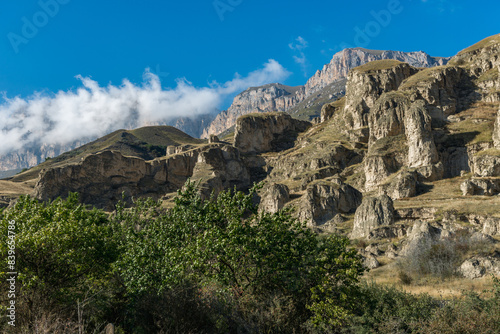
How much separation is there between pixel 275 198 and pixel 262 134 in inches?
2206

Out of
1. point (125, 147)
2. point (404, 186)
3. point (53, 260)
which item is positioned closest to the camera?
point (53, 260)

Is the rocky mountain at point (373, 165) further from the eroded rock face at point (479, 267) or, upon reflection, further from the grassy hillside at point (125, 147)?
the grassy hillside at point (125, 147)

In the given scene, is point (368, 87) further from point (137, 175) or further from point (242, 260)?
point (242, 260)

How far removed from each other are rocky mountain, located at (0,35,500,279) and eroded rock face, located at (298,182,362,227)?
0.81 ft

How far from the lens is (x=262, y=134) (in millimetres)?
137750

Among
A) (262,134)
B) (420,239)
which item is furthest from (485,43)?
(420,239)

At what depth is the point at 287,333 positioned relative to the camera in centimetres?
1138

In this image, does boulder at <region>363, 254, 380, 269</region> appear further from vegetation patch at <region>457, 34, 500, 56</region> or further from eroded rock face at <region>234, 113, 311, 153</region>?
vegetation patch at <region>457, 34, 500, 56</region>

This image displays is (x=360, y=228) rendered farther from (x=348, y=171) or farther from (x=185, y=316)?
(x=185, y=316)

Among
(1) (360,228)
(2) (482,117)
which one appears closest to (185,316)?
(1) (360,228)

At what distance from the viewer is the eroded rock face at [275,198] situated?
85375 millimetres

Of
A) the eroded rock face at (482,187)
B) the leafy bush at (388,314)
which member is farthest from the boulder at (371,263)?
the eroded rock face at (482,187)

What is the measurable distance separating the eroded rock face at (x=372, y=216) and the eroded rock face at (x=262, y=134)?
79.5 metres

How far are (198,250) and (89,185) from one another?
10572cm
